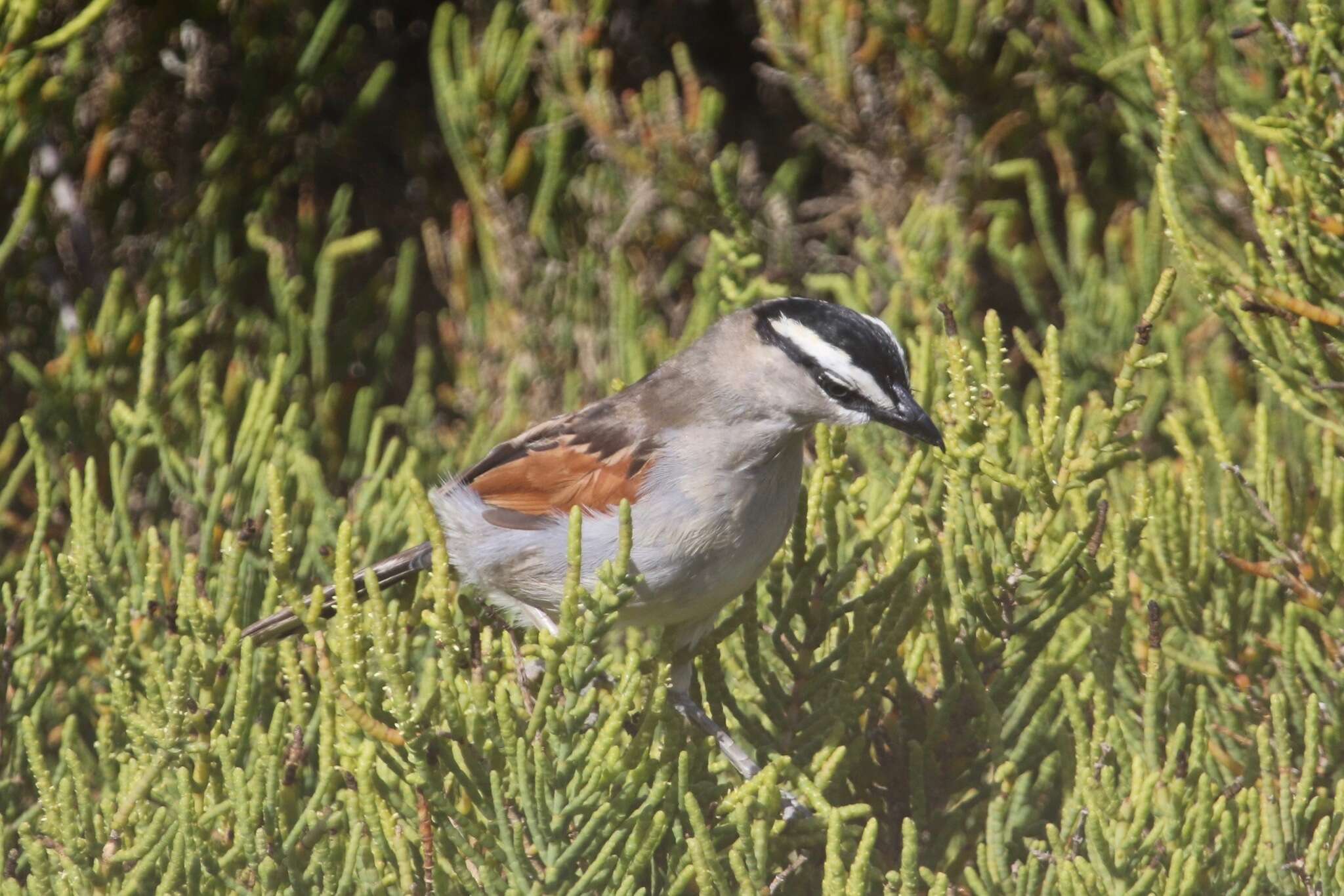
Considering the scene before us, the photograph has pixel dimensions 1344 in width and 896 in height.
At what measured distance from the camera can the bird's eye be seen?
2717 mm

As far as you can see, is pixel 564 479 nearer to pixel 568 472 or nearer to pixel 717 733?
pixel 568 472

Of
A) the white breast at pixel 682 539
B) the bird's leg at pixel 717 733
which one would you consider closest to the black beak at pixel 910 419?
the white breast at pixel 682 539

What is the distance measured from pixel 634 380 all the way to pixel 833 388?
5.40 ft

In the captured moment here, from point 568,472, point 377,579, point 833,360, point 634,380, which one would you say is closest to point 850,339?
point 833,360

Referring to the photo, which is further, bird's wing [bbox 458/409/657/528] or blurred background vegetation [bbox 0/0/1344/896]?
bird's wing [bbox 458/409/657/528]

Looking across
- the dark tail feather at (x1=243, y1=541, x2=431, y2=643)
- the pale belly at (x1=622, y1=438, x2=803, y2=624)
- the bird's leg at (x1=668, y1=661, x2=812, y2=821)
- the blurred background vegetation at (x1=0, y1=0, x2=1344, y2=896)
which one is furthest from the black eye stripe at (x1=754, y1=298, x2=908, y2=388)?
the dark tail feather at (x1=243, y1=541, x2=431, y2=643)

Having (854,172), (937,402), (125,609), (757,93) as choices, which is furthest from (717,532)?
(757,93)

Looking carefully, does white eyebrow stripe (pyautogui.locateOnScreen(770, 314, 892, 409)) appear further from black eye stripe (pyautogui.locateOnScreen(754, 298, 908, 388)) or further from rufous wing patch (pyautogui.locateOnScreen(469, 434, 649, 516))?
rufous wing patch (pyautogui.locateOnScreen(469, 434, 649, 516))

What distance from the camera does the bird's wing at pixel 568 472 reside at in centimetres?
294

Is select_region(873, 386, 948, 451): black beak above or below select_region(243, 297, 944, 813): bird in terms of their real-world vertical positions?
above

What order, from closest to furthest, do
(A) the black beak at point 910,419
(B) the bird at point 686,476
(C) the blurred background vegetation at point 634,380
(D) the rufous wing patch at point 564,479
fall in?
(C) the blurred background vegetation at point 634,380 → (A) the black beak at point 910,419 → (B) the bird at point 686,476 → (D) the rufous wing patch at point 564,479

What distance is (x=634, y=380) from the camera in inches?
170

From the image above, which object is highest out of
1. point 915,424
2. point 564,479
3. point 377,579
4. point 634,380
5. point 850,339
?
point 850,339

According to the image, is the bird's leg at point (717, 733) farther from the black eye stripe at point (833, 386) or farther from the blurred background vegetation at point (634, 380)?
the black eye stripe at point (833, 386)
